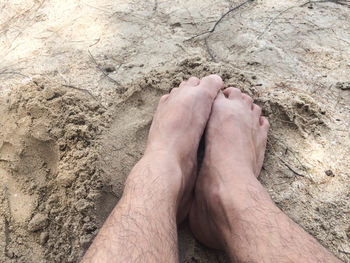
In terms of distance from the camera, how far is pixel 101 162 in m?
1.34

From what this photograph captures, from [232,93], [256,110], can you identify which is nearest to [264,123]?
[256,110]

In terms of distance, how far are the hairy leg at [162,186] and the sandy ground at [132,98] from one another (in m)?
0.13

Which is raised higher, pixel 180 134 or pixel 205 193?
pixel 180 134

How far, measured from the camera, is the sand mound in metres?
1.19

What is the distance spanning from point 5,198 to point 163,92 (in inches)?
36.2

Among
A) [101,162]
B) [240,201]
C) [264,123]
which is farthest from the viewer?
[264,123]

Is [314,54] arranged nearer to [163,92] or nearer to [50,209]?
[163,92]

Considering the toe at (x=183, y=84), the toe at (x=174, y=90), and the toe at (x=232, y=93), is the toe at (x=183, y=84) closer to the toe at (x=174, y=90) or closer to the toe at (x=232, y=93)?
the toe at (x=174, y=90)

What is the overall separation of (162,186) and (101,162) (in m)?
0.37

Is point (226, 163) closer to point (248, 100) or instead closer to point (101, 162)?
point (248, 100)

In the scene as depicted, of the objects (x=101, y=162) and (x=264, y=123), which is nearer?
(x=101, y=162)

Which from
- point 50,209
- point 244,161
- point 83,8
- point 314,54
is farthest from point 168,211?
point 83,8

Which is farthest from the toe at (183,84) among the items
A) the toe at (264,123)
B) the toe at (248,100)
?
the toe at (264,123)

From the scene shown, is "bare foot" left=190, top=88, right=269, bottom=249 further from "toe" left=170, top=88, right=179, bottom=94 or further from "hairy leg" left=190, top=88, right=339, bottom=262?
"toe" left=170, top=88, right=179, bottom=94
